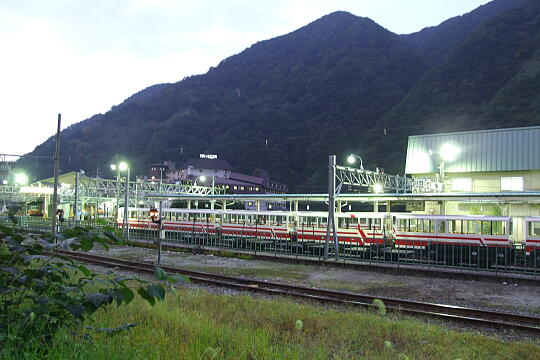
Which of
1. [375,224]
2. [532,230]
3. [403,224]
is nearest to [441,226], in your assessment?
[403,224]

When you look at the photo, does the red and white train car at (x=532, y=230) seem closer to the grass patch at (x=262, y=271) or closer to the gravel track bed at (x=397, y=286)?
the gravel track bed at (x=397, y=286)

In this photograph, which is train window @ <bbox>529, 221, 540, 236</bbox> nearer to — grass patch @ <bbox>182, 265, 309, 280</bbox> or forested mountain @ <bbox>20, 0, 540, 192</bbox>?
grass patch @ <bbox>182, 265, 309, 280</bbox>

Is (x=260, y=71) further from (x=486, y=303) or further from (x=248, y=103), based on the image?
(x=486, y=303)

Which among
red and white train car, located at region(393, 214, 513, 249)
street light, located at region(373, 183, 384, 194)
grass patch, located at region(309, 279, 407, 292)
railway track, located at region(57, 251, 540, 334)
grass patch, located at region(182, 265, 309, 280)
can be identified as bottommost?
grass patch, located at region(182, 265, 309, 280)

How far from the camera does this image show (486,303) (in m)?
12.7

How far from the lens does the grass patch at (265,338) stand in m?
5.11

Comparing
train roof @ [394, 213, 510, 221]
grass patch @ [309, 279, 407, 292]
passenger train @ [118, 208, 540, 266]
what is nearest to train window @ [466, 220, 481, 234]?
passenger train @ [118, 208, 540, 266]

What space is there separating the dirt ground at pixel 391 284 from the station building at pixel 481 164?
64.8 feet

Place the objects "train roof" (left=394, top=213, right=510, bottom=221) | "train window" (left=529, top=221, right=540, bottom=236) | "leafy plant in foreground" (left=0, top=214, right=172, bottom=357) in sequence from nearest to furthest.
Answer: "leafy plant in foreground" (left=0, top=214, right=172, bottom=357), "train window" (left=529, top=221, right=540, bottom=236), "train roof" (left=394, top=213, right=510, bottom=221)

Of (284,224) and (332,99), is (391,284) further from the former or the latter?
(332,99)

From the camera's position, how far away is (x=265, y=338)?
6250 mm

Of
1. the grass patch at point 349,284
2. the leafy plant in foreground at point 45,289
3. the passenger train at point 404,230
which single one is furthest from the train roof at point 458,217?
the leafy plant in foreground at point 45,289

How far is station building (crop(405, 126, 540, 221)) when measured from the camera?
37.6 m

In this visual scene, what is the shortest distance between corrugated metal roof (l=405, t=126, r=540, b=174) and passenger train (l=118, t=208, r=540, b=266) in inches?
341
